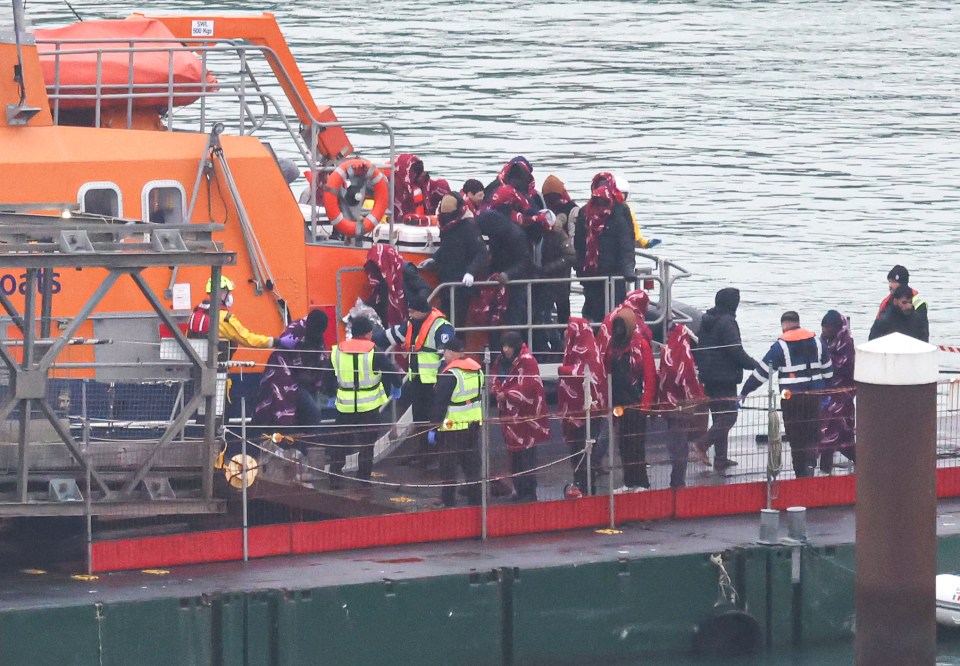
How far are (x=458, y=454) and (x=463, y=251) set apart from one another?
9.14 feet

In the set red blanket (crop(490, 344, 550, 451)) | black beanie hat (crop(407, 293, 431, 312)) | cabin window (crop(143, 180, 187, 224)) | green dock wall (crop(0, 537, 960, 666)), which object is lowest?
green dock wall (crop(0, 537, 960, 666))

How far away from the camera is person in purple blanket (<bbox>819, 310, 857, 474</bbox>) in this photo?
14469 mm

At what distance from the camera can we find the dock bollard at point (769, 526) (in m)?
13.5

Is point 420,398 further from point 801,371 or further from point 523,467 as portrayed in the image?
point 801,371

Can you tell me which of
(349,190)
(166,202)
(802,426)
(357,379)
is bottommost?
(802,426)

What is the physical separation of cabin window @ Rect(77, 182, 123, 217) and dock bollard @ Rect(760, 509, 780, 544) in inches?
211

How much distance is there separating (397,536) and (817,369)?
3607 millimetres

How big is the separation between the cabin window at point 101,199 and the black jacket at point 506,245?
3062 mm

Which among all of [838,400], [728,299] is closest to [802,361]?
[838,400]

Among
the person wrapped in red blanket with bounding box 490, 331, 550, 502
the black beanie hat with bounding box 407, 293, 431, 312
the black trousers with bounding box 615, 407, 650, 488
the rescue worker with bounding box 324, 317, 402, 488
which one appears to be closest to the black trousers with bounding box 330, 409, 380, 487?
the rescue worker with bounding box 324, 317, 402, 488

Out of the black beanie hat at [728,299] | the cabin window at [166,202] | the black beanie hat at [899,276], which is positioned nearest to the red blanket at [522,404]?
the black beanie hat at [728,299]

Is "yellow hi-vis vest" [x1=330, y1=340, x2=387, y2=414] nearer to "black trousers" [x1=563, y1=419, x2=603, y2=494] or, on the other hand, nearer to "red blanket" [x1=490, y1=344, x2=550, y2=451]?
"red blanket" [x1=490, y1=344, x2=550, y2=451]

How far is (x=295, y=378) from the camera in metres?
14.1

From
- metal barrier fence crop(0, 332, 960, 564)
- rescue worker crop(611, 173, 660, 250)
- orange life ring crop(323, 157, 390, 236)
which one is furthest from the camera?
rescue worker crop(611, 173, 660, 250)
